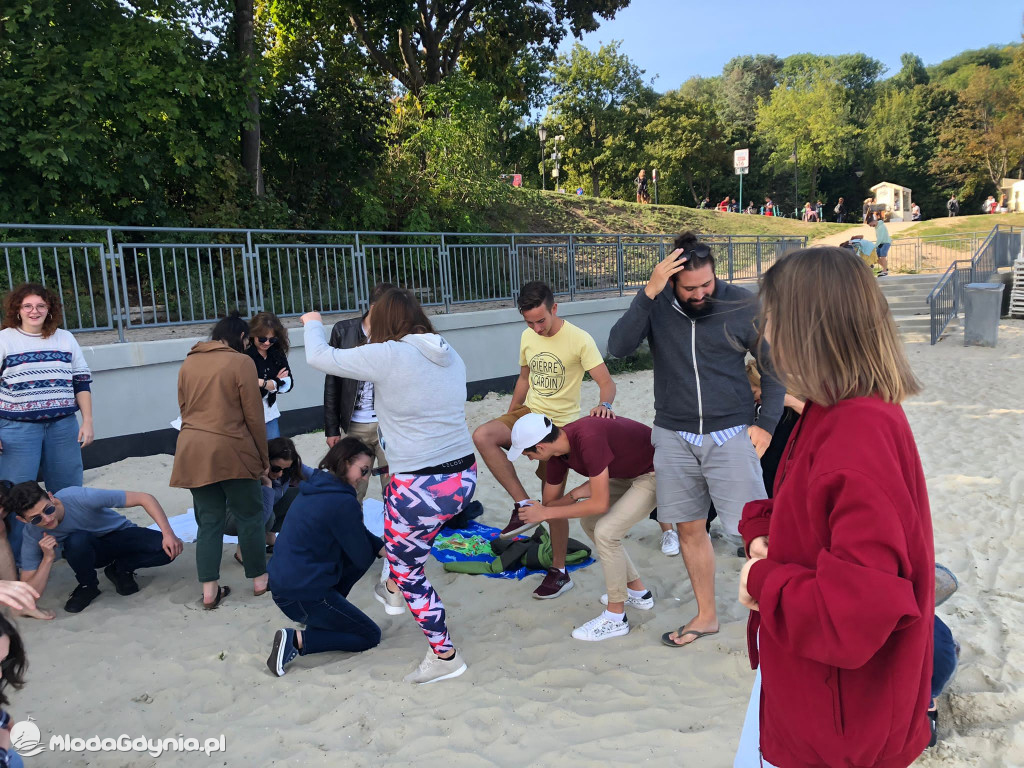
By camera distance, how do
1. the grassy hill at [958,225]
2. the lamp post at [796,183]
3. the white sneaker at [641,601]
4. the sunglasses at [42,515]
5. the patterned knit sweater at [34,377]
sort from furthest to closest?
the lamp post at [796,183] < the grassy hill at [958,225] < the patterned knit sweater at [34,377] < the white sneaker at [641,601] < the sunglasses at [42,515]

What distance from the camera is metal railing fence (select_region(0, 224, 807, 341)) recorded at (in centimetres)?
753

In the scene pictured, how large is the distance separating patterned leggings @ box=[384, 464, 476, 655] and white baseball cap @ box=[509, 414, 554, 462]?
0.28 m

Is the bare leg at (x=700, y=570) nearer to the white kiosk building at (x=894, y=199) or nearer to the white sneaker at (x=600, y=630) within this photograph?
the white sneaker at (x=600, y=630)

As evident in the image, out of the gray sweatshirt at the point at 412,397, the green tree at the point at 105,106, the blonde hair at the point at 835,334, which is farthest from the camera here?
the green tree at the point at 105,106

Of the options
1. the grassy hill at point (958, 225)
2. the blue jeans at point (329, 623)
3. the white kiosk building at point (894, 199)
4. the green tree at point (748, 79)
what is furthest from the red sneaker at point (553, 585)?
the green tree at point (748, 79)

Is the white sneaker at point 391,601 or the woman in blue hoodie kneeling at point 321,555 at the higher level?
the woman in blue hoodie kneeling at point 321,555

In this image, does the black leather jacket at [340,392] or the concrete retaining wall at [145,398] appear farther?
the concrete retaining wall at [145,398]

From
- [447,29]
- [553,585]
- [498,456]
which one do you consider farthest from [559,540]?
[447,29]

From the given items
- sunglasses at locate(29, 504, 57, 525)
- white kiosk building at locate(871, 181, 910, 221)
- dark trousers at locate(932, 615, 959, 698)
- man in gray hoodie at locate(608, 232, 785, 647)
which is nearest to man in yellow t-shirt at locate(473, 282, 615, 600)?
man in gray hoodie at locate(608, 232, 785, 647)

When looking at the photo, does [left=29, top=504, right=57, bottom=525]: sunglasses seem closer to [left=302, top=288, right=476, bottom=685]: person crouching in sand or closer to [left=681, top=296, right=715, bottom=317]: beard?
[left=302, top=288, right=476, bottom=685]: person crouching in sand

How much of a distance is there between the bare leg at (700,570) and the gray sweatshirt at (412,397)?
4.29 ft

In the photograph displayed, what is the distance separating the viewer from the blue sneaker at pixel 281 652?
12.4ft

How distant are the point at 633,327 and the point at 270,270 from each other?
634cm

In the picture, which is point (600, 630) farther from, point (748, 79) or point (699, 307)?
point (748, 79)
